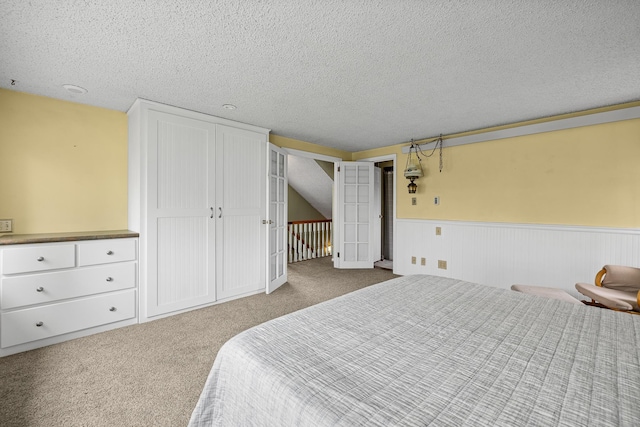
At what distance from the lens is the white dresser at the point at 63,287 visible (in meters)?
2.13

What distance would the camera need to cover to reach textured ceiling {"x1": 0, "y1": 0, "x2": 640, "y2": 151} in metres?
1.51

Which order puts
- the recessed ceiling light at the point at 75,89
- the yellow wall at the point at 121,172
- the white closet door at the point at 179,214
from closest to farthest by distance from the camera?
1. the recessed ceiling light at the point at 75,89
2. the yellow wall at the point at 121,172
3. the white closet door at the point at 179,214

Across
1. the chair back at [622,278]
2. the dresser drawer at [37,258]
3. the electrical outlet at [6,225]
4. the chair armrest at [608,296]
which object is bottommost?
the chair armrest at [608,296]

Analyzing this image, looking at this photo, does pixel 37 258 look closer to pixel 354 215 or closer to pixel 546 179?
pixel 354 215

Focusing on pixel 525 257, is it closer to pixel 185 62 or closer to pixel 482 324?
pixel 482 324

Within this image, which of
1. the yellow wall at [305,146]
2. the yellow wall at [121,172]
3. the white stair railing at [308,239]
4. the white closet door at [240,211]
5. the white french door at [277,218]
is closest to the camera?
the yellow wall at [121,172]

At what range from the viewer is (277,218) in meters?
3.92

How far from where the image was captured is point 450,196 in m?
4.06

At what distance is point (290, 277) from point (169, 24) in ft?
12.1

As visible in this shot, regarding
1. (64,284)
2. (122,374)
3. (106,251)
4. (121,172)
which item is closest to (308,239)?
(121,172)

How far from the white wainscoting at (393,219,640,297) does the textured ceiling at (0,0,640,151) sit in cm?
144

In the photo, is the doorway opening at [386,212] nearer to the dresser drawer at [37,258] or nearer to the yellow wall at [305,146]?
the yellow wall at [305,146]

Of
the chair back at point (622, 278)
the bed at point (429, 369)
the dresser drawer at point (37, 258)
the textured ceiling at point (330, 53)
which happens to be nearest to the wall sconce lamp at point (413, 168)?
the textured ceiling at point (330, 53)

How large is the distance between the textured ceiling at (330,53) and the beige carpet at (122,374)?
2.26 m
